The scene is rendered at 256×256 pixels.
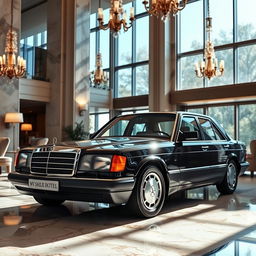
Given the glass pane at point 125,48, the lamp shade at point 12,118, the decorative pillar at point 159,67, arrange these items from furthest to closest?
the glass pane at point 125,48 < the decorative pillar at point 159,67 < the lamp shade at point 12,118

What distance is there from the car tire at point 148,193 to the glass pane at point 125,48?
1294 centimetres

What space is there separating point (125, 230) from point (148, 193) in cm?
60

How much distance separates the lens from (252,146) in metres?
9.32

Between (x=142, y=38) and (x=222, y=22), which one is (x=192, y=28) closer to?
A: (x=222, y=22)

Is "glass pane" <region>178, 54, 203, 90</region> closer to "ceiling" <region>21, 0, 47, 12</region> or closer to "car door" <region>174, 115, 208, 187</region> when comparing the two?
"ceiling" <region>21, 0, 47, 12</region>

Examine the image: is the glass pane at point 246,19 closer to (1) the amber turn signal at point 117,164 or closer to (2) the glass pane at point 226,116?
(2) the glass pane at point 226,116

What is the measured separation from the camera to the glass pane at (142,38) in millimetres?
15727

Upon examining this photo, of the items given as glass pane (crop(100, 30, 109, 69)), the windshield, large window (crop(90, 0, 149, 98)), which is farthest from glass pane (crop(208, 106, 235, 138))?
the windshield

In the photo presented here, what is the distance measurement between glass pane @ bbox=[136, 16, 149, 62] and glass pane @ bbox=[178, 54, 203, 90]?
237 cm

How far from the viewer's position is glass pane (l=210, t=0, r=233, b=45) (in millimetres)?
12789

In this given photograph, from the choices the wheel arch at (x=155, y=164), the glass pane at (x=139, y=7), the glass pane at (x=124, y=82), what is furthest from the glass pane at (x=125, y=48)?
the wheel arch at (x=155, y=164)

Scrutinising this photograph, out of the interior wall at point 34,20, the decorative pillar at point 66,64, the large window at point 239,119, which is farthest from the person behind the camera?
the interior wall at point 34,20

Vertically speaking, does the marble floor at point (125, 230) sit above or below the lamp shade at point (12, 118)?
below

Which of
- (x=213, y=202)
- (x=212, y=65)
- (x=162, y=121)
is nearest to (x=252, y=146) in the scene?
(x=212, y=65)
